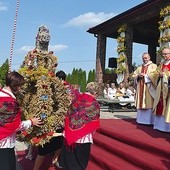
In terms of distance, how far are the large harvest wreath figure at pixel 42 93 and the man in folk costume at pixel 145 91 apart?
2.48 meters

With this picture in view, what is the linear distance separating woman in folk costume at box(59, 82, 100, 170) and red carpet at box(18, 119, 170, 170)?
33.7 inches

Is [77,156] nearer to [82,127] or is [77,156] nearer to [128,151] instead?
[82,127]

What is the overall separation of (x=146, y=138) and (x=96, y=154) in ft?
3.00

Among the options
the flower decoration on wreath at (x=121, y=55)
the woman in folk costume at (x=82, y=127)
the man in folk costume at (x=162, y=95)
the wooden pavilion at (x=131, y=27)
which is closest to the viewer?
the woman in folk costume at (x=82, y=127)

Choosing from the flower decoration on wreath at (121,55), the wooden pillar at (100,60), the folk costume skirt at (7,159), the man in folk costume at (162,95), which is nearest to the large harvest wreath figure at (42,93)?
the folk costume skirt at (7,159)

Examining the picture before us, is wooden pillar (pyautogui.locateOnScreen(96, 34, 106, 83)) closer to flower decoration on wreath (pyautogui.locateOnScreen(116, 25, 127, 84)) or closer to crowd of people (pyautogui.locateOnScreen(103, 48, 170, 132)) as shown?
flower decoration on wreath (pyautogui.locateOnScreen(116, 25, 127, 84))

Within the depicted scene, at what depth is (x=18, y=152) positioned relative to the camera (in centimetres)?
695

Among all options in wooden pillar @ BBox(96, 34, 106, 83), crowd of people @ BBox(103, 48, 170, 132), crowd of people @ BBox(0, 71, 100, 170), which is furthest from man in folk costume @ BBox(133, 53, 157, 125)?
wooden pillar @ BBox(96, 34, 106, 83)

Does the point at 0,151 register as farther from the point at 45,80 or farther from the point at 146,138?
the point at 146,138

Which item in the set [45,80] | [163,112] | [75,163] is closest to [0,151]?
[75,163]

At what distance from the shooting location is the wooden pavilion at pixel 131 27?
568 inches

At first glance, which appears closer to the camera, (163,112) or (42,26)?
(42,26)

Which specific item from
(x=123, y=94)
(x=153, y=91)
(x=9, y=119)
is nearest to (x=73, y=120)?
(x=9, y=119)

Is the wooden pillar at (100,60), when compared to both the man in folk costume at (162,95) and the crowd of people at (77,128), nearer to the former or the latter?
the man in folk costume at (162,95)
